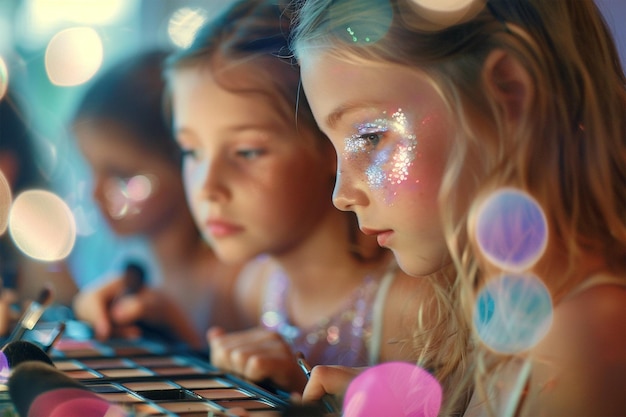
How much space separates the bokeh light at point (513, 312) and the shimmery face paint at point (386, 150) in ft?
0.27

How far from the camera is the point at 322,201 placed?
65 centimetres

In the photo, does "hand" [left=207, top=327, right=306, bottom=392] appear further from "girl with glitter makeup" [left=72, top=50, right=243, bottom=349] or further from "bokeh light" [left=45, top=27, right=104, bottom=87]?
"bokeh light" [left=45, top=27, right=104, bottom=87]

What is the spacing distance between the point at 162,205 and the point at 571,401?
599 mm

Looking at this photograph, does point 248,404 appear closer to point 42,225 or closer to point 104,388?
point 104,388

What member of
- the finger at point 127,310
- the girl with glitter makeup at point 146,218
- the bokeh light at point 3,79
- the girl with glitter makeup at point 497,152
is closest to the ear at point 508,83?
the girl with glitter makeup at point 497,152

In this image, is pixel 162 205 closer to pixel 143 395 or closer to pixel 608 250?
pixel 143 395

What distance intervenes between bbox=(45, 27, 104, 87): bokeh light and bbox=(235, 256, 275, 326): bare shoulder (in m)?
0.37

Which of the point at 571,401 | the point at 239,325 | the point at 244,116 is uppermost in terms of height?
the point at 244,116

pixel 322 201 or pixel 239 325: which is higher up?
pixel 322 201

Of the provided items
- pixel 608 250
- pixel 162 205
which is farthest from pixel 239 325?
pixel 608 250

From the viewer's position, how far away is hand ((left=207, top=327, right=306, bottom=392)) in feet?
1.94

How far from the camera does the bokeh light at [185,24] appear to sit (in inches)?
30.9

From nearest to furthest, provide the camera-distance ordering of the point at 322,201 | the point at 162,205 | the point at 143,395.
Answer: the point at 143,395 < the point at 322,201 < the point at 162,205

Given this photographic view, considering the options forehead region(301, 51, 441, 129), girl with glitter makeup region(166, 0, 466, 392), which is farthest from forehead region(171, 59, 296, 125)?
forehead region(301, 51, 441, 129)
